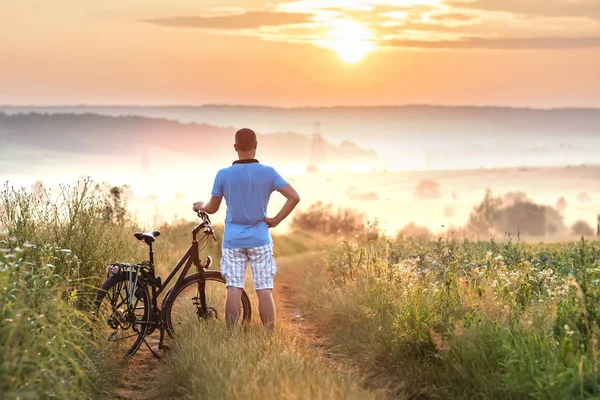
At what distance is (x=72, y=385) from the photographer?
6.46 metres

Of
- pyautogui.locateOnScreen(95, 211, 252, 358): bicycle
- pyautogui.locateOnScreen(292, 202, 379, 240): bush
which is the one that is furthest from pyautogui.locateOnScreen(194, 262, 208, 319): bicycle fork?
pyautogui.locateOnScreen(292, 202, 379, 240): bush

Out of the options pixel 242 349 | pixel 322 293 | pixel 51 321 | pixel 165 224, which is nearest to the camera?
pixel 51 321

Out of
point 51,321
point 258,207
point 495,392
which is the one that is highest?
point 258,207

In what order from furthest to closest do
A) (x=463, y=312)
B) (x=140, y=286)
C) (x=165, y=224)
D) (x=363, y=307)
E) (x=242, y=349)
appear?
1. (x=165, y=224)
2. (x=363, y=307)
3. (x=140, y=286)
4. (x=463, y=312)
5. (x=242, y=349)

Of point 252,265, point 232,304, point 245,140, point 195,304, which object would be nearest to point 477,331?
point 252,265

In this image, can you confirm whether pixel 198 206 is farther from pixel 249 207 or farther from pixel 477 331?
pixel 477 331

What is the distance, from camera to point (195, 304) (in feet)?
30.5

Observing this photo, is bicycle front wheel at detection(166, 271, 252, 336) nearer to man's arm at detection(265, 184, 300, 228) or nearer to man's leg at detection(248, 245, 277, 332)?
man's leg at detection(248, 245, 277, 332)

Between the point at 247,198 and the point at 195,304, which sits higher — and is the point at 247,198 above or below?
above

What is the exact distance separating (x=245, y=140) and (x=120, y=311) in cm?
251

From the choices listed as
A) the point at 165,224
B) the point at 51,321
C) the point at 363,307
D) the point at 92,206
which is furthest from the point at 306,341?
the point at 165,224

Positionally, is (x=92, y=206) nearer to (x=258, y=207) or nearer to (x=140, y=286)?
(x=140, y=286)

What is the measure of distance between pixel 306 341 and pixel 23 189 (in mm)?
4194

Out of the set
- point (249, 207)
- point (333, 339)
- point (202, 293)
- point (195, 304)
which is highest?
point (249, 207)
